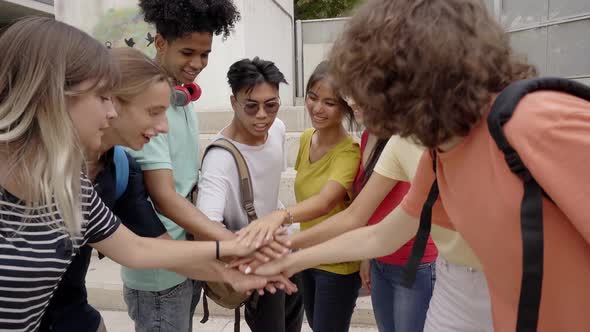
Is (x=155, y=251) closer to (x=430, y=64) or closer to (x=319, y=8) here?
(x=430, y=64)

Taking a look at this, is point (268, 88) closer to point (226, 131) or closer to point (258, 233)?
point (226, 131)

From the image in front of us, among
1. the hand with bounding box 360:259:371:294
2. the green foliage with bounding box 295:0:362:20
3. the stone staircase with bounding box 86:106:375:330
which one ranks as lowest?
the stone staircase with bounding box 86:106:375:330

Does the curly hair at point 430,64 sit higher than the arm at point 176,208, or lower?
higher

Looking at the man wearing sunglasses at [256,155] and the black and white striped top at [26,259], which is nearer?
the black and white striped top at [26,259]

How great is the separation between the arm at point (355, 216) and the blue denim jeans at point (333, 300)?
22 centimetres

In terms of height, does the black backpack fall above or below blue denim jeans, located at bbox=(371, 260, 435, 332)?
above

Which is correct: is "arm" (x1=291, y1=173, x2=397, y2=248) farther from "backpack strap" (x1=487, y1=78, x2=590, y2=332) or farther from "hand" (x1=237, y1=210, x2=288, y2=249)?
"backpack strap" (x1=487, y1=78, x2=590, y2=332)

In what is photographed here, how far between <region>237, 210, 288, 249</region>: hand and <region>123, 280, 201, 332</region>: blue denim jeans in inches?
13.7

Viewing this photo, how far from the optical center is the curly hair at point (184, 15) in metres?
2.12

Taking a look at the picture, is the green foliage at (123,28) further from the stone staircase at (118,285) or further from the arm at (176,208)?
the arm at (176,208)

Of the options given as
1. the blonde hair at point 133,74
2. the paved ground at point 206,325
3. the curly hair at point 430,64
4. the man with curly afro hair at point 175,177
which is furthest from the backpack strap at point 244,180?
the paved ground at point 206,325

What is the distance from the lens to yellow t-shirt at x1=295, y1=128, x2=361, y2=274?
217 centimetres

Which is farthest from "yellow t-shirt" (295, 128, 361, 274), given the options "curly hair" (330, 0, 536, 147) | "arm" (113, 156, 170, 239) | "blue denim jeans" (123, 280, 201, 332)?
"curly hair" (330, 0, 536, 147)

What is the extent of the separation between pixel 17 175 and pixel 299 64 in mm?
11458
